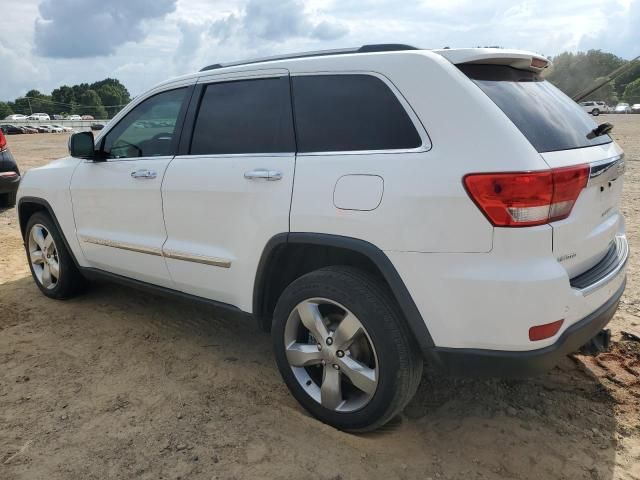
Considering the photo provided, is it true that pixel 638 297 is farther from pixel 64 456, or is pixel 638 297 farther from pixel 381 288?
pixel 64 456

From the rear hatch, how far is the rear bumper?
258 millimetres

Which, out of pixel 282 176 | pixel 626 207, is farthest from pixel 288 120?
pixel 626 207

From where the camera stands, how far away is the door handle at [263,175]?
291 cm

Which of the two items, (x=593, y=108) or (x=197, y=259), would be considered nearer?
(x=197, y=259)

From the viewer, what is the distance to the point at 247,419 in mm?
3006

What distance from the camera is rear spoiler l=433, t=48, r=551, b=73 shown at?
100 inches

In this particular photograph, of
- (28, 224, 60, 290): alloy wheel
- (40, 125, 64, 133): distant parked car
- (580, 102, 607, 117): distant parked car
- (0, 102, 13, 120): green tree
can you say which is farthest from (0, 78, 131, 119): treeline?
(28, 224, 60, 290): alloy wheel

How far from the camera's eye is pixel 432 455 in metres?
2.70

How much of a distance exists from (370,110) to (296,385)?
1.46 meters

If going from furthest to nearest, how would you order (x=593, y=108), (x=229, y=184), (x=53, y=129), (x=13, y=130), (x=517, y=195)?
(x=53, y=129)
(x=13, y=130)
(x=593, y=108)
(x=229, y=184)
(x=517, y=195)

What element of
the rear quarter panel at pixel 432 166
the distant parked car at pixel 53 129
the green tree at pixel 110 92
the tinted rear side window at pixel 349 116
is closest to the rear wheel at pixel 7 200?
the tinted rear side window at pixel 349 116

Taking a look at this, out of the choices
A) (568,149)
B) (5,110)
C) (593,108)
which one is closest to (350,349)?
(568,149)

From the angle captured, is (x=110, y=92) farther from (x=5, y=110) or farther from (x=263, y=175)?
(x=263, y=175)

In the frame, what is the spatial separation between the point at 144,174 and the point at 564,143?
2.50m
